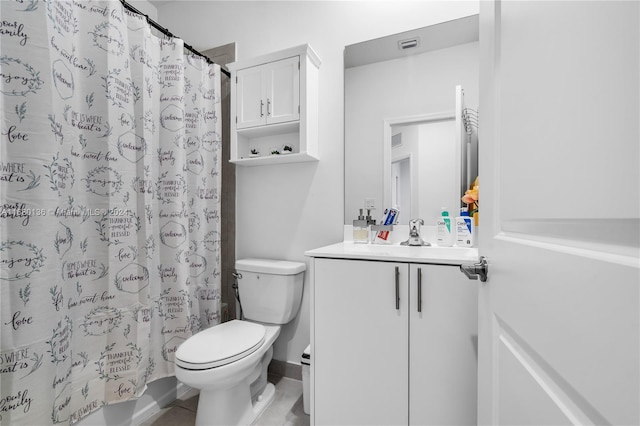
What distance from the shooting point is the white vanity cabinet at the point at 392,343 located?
1.03 meters

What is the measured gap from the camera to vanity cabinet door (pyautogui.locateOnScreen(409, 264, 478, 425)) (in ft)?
3.34

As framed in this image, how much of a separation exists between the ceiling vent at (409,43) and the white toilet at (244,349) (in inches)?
54.7

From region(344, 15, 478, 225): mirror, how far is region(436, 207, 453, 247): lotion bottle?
0.04 metres

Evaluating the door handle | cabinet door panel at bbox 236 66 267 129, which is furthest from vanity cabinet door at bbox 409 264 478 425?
cabinet door panel at bbox 236 66 267 129

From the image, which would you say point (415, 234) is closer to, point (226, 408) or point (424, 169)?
point (424, 169)

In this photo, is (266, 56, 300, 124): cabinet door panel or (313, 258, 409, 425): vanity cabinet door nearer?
(313, 258, 409, 425): vanity cabinet door

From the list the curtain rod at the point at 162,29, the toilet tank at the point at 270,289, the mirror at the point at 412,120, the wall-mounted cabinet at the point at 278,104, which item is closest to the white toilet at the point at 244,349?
the toilet tank at the point at 270,289

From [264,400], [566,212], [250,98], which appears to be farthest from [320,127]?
[264,400]

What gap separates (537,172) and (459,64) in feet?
4.22

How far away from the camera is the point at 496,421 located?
61cm

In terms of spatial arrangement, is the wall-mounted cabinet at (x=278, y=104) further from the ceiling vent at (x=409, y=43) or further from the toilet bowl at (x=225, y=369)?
the toilet bowl at (x=225, y=369)

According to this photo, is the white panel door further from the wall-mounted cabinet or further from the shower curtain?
the shower curtain

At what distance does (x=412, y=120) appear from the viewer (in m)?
1.53

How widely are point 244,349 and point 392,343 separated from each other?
679 mm
